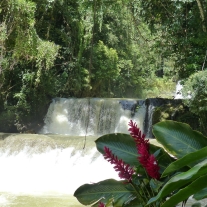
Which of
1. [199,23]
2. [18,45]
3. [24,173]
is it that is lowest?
[24,173]

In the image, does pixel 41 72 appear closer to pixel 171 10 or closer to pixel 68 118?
pixel 68 118

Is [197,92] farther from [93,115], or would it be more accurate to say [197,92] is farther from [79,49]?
[79,49]

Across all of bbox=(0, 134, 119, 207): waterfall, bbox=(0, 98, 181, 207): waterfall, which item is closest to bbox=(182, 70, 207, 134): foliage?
bbox=(0, 98, 181, 207): waterfall

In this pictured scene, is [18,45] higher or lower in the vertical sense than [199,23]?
lower

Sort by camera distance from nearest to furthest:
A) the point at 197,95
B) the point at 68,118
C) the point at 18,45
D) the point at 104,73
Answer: the point at 197,95 → the point at 18,45 → the point at 68,118 → the point at 104,73

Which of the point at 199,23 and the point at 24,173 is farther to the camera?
the point at 199,23

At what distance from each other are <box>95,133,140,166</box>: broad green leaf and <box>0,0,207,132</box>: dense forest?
566cm

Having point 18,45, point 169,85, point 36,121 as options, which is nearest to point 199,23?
point 18,45

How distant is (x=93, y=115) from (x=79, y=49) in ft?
10.0

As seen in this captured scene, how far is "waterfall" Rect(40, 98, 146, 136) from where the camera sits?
13633 mm

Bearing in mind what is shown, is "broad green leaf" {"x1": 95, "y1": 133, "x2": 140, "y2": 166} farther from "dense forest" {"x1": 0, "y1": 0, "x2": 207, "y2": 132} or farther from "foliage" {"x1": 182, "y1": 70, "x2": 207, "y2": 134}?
"foliage" {"x1": 182, "y1": 70, "x2": 207, "y2": 134}

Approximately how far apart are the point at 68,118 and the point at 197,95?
674cm

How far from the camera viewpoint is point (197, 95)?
9219 millimetres

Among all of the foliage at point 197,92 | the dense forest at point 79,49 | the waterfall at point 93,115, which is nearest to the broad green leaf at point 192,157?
the dense forest at point 79,49
